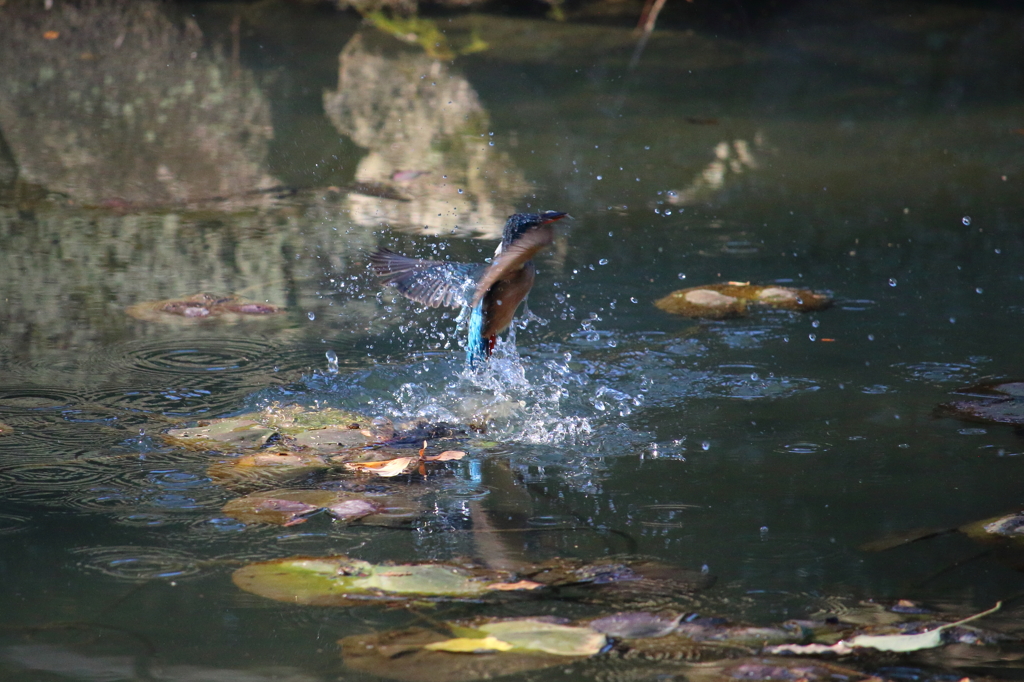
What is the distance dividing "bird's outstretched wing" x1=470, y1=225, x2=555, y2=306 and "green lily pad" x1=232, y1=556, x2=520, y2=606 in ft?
3.26

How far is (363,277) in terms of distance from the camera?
5289 mm

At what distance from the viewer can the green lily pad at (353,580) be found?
254cm

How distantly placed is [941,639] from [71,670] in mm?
1798

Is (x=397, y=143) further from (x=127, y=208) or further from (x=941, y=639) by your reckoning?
(x=941, y=639)

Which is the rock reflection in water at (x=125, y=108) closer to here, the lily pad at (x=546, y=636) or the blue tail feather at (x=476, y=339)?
the blue tail feather at (x=476, y=339)

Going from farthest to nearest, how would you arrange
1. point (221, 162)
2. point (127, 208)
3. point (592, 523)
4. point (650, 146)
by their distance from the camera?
1. point (650, 146)
2. point (221, 162)
3. point (127, 208)
4. point (592, 523)

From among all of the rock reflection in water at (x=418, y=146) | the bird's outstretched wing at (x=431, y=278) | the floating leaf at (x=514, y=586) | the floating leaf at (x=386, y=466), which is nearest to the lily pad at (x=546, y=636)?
the floating leaf at (x=514, y=586)

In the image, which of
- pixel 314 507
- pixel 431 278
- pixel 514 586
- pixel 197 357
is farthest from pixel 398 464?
pixel 197 357

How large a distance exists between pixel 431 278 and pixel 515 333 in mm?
617

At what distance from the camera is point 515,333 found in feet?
15.0

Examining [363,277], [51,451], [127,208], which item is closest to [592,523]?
[51,451]

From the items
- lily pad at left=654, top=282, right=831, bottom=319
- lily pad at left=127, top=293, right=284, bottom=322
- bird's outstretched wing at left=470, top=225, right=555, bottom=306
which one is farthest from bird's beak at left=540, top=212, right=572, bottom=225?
lily pad at left=127, top=293, right=284, bottom=322

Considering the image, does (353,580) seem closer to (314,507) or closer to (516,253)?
(314,507)

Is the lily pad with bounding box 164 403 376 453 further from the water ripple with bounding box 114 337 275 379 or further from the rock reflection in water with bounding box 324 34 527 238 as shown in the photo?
the rock reflection in water with bounding box 324 34 527 238
